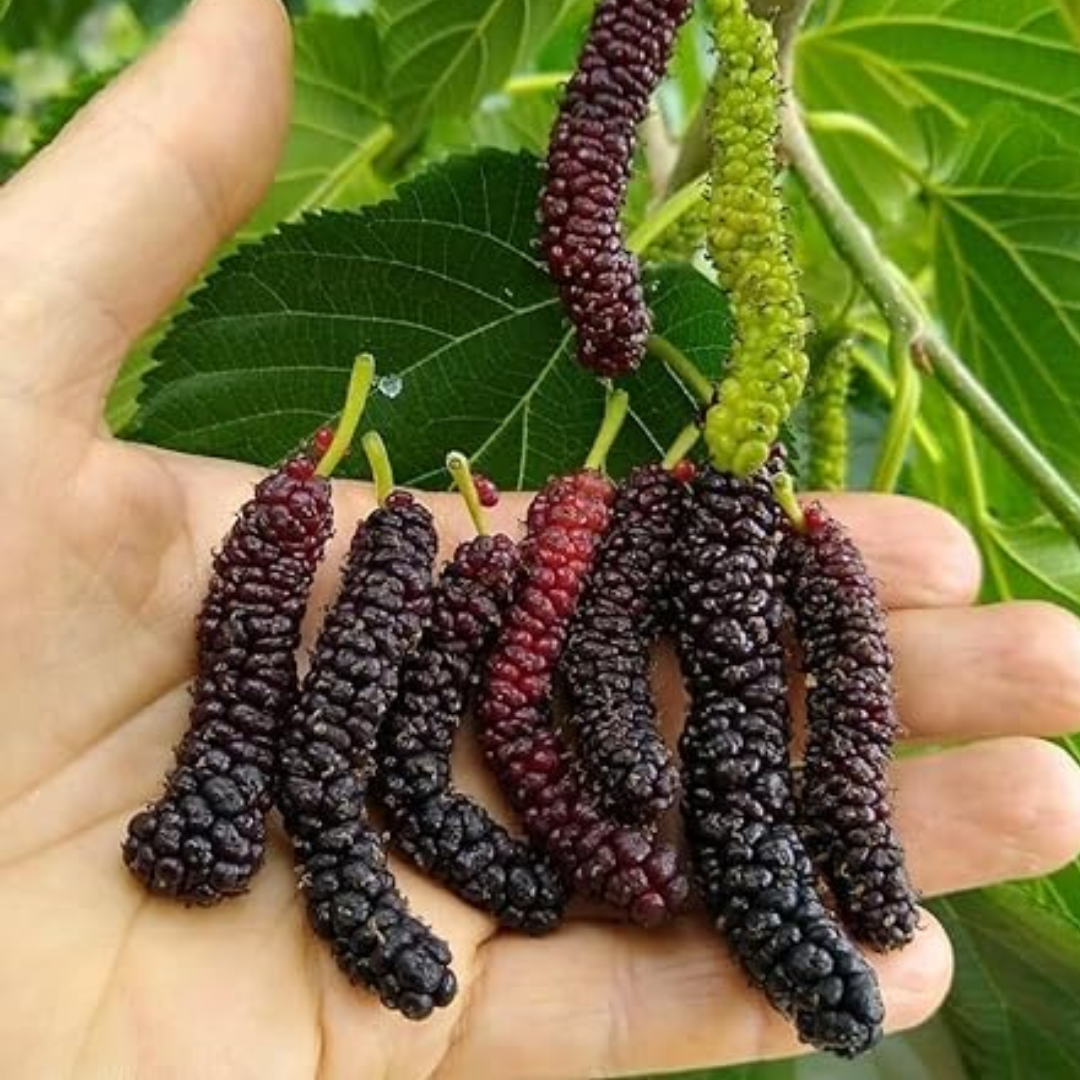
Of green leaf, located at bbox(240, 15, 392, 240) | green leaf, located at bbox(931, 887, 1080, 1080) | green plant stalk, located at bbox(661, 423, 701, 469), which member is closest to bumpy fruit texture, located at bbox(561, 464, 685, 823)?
green plant stalk, located at bbox(661, 423, 701, 469)

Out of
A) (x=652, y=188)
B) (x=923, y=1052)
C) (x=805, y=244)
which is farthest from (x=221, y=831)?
(x=805, y=244)

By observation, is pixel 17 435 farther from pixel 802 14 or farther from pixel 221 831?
pixel 802 14

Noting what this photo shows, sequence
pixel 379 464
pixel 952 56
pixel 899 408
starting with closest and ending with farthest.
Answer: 1. pixel 379 464
2. pixel 899 408
3. pixel 952 56

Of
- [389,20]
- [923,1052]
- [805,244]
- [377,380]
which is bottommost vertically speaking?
[923,1052]

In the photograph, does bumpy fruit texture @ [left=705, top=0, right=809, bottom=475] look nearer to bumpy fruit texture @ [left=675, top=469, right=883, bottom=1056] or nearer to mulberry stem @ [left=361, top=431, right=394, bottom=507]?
bumpy fruit texture @ [left=675, top=469, right=883, bottom=1056]

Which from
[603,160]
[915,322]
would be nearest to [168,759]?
[603,160]

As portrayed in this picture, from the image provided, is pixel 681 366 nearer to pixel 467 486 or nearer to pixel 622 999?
pixel 467 486
